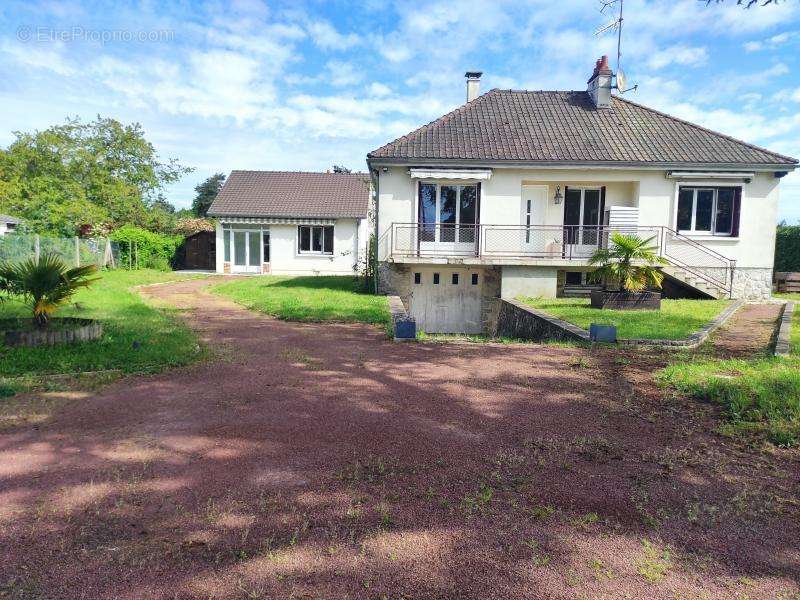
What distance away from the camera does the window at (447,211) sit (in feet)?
53.7

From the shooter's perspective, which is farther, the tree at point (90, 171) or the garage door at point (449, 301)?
the tree at point (90, 171)

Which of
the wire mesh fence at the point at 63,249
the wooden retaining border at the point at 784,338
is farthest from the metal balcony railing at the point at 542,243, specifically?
the wire mesh fence at the point at 63,249

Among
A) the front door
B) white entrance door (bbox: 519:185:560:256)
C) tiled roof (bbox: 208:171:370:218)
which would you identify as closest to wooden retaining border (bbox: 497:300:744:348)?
white entrance door (bbox: 519:185:560:256)

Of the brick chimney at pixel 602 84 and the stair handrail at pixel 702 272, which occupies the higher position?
the brick chimney at pixel 602 84

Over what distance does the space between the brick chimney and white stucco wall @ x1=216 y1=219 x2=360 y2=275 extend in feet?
44.8

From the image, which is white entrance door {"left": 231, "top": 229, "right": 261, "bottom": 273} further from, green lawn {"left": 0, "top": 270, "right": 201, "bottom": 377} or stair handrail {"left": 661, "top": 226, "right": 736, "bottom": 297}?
stair handrail {"left": 661, "top": 226, "right": 736, "bottom": 297}

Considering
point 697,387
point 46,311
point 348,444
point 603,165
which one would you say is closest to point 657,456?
point 697,387

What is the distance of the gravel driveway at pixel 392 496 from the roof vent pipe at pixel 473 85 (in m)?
16.6

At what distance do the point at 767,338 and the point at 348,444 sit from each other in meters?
8.14

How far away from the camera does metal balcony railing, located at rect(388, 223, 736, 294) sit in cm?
1584

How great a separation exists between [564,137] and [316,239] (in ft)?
50.6

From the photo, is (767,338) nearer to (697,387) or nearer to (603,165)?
(697,387)

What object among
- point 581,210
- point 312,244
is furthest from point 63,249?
point 581,210

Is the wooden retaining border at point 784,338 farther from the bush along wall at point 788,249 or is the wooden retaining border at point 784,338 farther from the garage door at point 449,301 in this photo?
the bush along wall at point 788,249
